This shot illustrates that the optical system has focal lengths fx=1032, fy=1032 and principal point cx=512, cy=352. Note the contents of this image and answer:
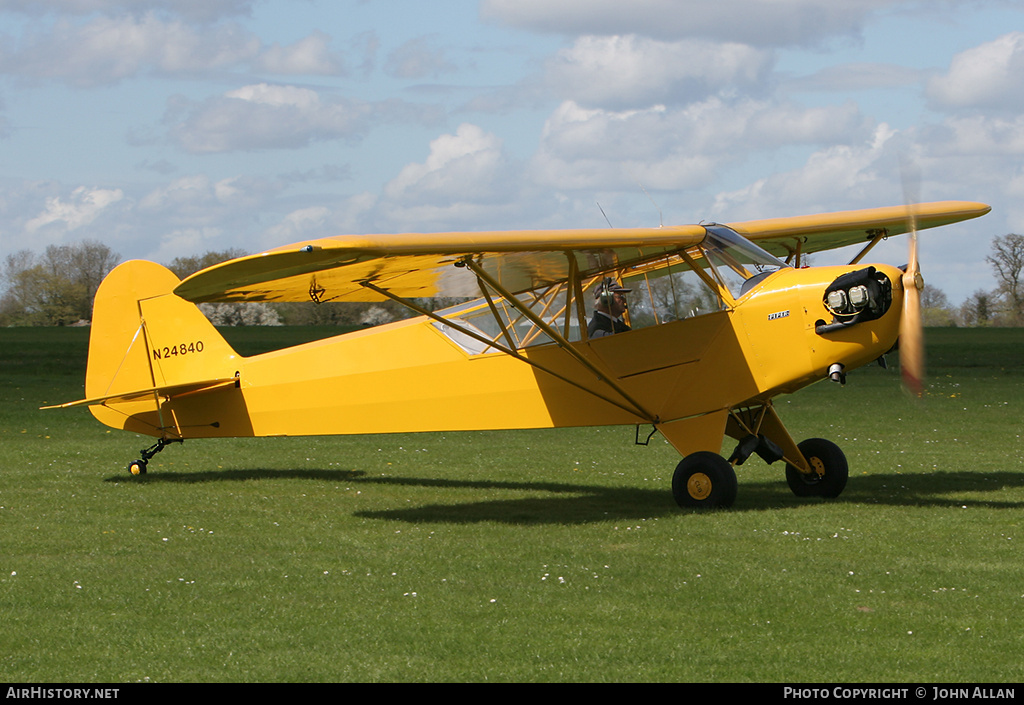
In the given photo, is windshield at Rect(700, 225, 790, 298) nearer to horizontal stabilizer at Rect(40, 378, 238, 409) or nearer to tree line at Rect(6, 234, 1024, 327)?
horizontal stabilizer at Rect(40, 378, 238, 409)

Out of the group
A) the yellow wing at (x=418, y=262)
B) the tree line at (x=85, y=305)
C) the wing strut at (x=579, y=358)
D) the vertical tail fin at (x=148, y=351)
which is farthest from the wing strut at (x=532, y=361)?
the tree line at (x=85, y=305)

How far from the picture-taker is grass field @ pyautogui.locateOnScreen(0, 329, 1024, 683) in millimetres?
5332

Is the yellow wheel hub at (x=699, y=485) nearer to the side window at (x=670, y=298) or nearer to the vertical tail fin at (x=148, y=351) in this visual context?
the side window at (x=670, y=298)

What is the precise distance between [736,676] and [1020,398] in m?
19.2

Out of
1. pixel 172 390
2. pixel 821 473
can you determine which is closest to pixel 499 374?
pixel 821 473

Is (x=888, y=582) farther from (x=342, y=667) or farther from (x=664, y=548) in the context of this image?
(x=342, y=667)

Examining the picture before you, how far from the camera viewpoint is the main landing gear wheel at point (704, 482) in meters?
9.62

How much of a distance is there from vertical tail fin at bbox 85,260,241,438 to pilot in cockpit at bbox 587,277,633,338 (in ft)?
15.2

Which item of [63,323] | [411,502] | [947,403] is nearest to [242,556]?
[411,502]

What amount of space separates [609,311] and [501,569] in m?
3.83

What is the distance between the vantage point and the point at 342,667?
5.23 meters

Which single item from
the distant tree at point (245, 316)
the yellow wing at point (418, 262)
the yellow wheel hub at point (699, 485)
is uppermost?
the distant tree at point (245, 316)

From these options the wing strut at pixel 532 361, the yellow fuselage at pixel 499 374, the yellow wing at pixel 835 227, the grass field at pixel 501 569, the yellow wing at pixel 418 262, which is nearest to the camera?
the grass field at pixel 501 569

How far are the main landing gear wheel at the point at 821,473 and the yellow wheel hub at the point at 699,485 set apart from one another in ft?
4.66
